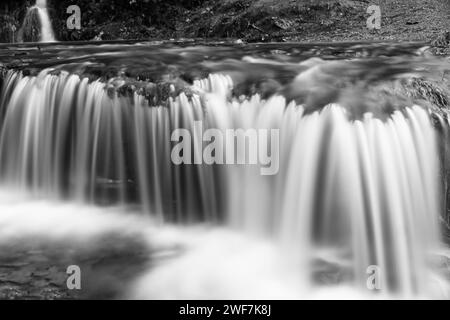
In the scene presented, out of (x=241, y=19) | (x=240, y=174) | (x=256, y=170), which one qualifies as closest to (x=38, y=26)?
(x=241, y=19)

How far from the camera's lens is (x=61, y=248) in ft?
19.5

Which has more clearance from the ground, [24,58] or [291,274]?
[24,58]

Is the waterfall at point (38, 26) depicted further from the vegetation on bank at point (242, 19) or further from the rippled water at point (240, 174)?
the rippled water at point (240, 174)

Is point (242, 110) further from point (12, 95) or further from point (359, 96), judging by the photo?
point (12, 95)

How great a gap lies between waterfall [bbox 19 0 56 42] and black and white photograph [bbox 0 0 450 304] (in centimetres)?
512

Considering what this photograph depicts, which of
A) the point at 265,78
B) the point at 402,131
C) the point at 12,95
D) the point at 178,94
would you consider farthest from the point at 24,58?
the point at 402,131

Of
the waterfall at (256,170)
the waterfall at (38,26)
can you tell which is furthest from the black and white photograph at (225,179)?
the waterfall at (38,26)

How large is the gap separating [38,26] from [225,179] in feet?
29.6

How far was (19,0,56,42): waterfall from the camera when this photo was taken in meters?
13.5

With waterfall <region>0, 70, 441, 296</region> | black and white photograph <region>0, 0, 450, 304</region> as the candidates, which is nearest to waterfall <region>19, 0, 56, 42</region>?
black and white photograph <region>0, 0, 450, 304</region>

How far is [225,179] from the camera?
6605mm

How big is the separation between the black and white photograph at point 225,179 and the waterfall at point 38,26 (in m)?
5.12
